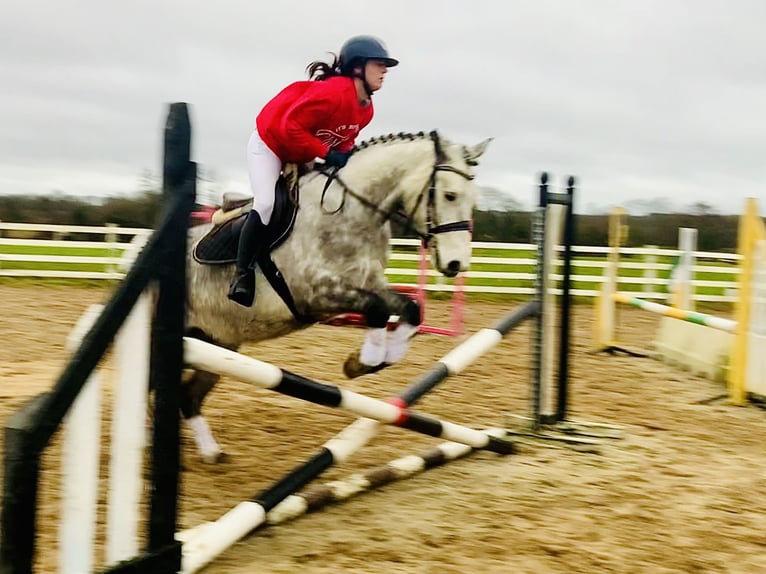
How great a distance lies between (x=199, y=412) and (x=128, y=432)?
1.95 metres

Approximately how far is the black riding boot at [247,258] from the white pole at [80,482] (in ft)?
5.76

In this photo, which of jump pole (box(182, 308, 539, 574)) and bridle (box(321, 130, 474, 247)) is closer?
jump pole (box(182, 308, 539, 574))

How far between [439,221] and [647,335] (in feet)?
23.7

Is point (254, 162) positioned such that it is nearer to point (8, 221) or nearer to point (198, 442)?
point (198, 442)

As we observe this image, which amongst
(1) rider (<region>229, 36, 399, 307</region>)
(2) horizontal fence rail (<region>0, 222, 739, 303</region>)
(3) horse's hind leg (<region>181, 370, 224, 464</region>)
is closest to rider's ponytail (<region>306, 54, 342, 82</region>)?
(1) rider (<region>229, 36, 399, 307</region>)

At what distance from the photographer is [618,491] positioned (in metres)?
3.41

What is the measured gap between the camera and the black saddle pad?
3.73 metres

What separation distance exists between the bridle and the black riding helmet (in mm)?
415

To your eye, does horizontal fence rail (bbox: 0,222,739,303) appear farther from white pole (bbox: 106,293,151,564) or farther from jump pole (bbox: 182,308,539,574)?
white pole (bbox: 106,293,151,564)

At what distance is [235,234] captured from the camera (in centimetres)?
387

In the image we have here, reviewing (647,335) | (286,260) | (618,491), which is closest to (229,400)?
(286,260)

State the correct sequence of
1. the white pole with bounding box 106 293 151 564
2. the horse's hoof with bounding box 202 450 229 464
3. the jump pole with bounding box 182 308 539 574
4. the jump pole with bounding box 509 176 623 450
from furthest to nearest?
1. the jump pole with bounding box 509 176 623 450
2. the horse's hoof with bounding box 202 450 229 464
3. the jump pole with bounding box 182 308 539 574
4. the white pole with bounding box 106 293 151 564

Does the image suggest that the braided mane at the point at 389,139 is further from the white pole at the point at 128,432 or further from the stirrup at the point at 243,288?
the white pole at the point at 128,432

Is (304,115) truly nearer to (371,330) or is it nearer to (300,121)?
(300,121)
